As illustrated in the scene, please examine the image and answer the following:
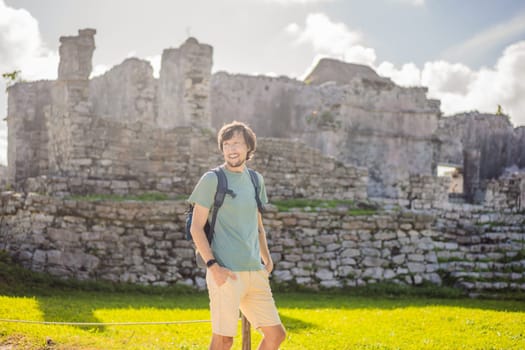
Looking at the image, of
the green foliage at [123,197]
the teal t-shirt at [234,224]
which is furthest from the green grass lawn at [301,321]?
the teal t-shirt at [234,224]

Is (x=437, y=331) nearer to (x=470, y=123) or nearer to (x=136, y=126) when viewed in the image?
(x=136, y=126)

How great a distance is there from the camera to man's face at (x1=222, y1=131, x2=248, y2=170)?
4.36 metres

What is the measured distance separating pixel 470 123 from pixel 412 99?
223 inches

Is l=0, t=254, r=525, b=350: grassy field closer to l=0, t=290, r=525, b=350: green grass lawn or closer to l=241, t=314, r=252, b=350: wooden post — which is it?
l=0, t=290, r=525, b=350: green grass lawn

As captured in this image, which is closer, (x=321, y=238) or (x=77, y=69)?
(x=321, y=238)

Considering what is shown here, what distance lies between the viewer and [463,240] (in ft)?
41.7

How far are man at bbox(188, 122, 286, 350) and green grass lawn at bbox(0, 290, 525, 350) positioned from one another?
2284 mm

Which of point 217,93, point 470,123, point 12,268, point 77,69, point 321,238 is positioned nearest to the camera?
point 12,268

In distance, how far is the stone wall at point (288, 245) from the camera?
10789 mm

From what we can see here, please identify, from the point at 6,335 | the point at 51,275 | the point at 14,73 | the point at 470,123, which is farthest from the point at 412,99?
the point at 6,335

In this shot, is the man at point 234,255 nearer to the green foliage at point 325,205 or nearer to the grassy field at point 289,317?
the grassy field at point 289,317

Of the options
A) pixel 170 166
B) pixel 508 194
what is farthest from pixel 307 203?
pixel 508 194

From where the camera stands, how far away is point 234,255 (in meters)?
4.21

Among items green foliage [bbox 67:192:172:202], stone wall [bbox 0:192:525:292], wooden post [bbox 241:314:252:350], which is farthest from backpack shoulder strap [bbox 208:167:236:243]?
green foliage [bbox 67:192:172:202]
